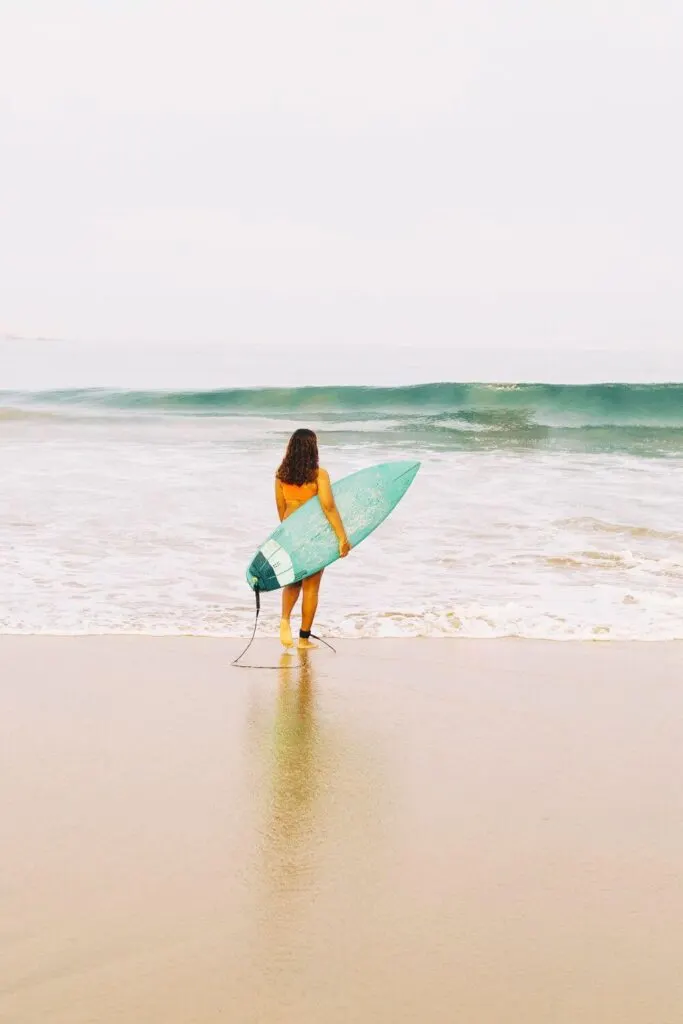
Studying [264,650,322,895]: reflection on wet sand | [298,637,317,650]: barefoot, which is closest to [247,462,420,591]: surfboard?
[298,637,317,650]: barefoot

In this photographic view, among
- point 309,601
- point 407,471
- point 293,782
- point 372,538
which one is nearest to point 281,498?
point 309,601

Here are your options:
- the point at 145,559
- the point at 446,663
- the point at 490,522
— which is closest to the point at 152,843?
the point at 446,663

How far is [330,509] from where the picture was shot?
552cm

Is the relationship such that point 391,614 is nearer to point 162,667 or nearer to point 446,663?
point 446,663

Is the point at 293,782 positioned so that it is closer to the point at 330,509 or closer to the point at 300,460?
the point at 330,509

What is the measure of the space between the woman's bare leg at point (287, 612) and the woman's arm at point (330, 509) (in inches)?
13.1

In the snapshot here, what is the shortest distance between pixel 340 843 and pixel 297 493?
280cm

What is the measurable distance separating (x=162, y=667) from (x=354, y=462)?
11.5 metres

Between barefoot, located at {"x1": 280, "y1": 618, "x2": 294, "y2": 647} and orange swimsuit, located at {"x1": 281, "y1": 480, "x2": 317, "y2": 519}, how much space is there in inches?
23.0

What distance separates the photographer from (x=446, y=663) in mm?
5035

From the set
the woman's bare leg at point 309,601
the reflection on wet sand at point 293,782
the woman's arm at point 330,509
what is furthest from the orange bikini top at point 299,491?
the reflection on wet sand at point 293,782

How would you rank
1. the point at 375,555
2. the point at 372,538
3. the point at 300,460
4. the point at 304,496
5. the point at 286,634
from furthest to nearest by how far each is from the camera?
1. the point at 372,538
2. the point at 375,555
3. the point at 304,496
4. the point at 300,460
5. the point at 286,634

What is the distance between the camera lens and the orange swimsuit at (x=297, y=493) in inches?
222

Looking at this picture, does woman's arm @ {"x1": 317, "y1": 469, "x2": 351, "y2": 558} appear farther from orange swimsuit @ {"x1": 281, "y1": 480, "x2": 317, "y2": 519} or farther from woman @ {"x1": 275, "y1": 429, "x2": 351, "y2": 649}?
orange swimsuit @ {"x1": 281, "y1": 480, "x2": 317, "y2": 519}
